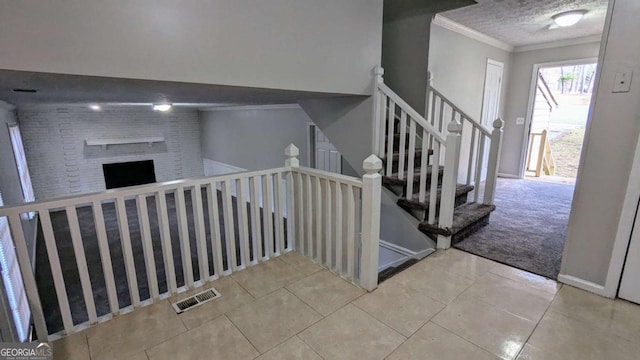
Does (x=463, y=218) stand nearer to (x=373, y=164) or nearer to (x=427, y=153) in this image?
(x=427, y=153)

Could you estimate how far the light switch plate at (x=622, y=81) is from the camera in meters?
1.83

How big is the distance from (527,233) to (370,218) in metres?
2.20

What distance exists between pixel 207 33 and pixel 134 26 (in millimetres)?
374

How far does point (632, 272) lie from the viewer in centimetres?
194

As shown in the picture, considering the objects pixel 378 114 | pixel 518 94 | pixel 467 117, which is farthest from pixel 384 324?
pixel 518 94

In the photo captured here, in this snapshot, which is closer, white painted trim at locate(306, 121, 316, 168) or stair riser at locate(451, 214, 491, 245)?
stair riser at locate(451, 214, 491, 245)

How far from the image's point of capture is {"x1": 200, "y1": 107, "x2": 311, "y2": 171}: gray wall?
5.60m

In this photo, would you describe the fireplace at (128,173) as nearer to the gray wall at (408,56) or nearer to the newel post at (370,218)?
the gray wall at (408,56)

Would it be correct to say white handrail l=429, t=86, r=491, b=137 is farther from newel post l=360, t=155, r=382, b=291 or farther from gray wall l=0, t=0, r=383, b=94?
newel post l=360, t=155, r=382, b=291

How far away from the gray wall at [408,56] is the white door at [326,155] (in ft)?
4.86

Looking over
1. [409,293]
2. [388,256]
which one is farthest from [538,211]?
[409,293]

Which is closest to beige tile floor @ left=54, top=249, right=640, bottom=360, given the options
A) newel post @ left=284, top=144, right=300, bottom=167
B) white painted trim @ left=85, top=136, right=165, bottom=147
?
newel post @ left=284, top=144, right=300, bottom=167

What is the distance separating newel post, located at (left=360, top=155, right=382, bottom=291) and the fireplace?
8.05 m

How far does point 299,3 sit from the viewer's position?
6.89 ft
